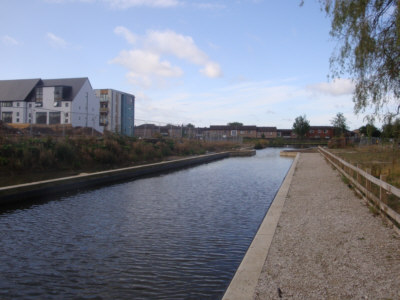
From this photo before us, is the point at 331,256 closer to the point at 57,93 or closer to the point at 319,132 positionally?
the point at 57,93

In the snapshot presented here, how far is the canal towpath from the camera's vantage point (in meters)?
4.46

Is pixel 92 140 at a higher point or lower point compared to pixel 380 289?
higher

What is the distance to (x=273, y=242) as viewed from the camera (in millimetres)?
6582

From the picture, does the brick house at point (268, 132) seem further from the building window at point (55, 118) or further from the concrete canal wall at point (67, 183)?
the concrete canal wall at point (67, 183)

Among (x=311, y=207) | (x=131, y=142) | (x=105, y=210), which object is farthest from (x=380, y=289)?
(x=131, y=142)

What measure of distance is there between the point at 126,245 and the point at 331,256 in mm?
3840

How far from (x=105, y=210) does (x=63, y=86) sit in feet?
188

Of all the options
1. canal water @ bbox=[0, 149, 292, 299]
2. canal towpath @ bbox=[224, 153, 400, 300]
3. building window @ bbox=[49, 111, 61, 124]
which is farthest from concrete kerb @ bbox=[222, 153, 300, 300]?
building window @ bbox=[49, 111, 61, 124]

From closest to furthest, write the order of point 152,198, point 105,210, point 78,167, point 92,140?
point 105,210, point 152,198, point 78,167, point 92,140

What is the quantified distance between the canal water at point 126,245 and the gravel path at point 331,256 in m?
0.88

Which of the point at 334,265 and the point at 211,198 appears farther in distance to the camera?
the point at 211,198

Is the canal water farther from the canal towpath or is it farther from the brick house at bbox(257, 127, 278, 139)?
the brick house at bbox(257, 127, 278, 139)

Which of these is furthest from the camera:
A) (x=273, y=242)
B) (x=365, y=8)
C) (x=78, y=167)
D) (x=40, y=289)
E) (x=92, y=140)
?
(x=92, y=140)

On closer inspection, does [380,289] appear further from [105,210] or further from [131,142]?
[131,142]
